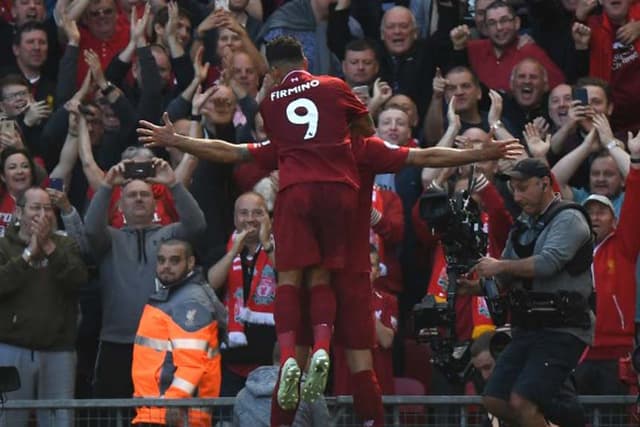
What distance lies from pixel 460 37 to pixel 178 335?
4.43 meters

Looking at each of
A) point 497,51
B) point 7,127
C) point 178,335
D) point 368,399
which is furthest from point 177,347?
point 497,51

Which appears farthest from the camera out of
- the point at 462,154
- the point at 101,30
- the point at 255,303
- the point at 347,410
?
the point at 101,30

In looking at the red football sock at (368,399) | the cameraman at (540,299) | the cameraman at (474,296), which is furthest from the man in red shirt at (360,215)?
the cameraman at (474,296)

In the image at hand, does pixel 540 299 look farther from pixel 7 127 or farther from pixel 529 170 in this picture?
pixel 7 127

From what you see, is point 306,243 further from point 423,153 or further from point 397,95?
point 397,95

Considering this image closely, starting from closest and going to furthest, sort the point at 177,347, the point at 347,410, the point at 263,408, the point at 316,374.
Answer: the point at 316,374 → the point at 263,408 → the point at 347,410 → the point at 177,347

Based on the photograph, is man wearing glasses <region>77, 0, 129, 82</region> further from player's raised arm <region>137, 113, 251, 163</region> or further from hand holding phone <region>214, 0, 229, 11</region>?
player's raised arm <region>137, 113, 251, 163</region>

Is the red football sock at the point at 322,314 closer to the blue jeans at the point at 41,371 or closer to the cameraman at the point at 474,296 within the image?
the cameraman at the point at 474,296

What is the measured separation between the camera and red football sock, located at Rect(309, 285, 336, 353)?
12344 mm

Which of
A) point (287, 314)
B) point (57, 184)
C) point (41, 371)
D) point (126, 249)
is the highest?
point (57, 184)

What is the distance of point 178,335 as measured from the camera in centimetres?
1415

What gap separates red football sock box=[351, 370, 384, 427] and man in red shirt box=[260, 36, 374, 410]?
1.29 ft

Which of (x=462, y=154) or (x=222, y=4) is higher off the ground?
(x=222, y=4)

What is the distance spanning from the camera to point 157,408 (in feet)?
42.6
